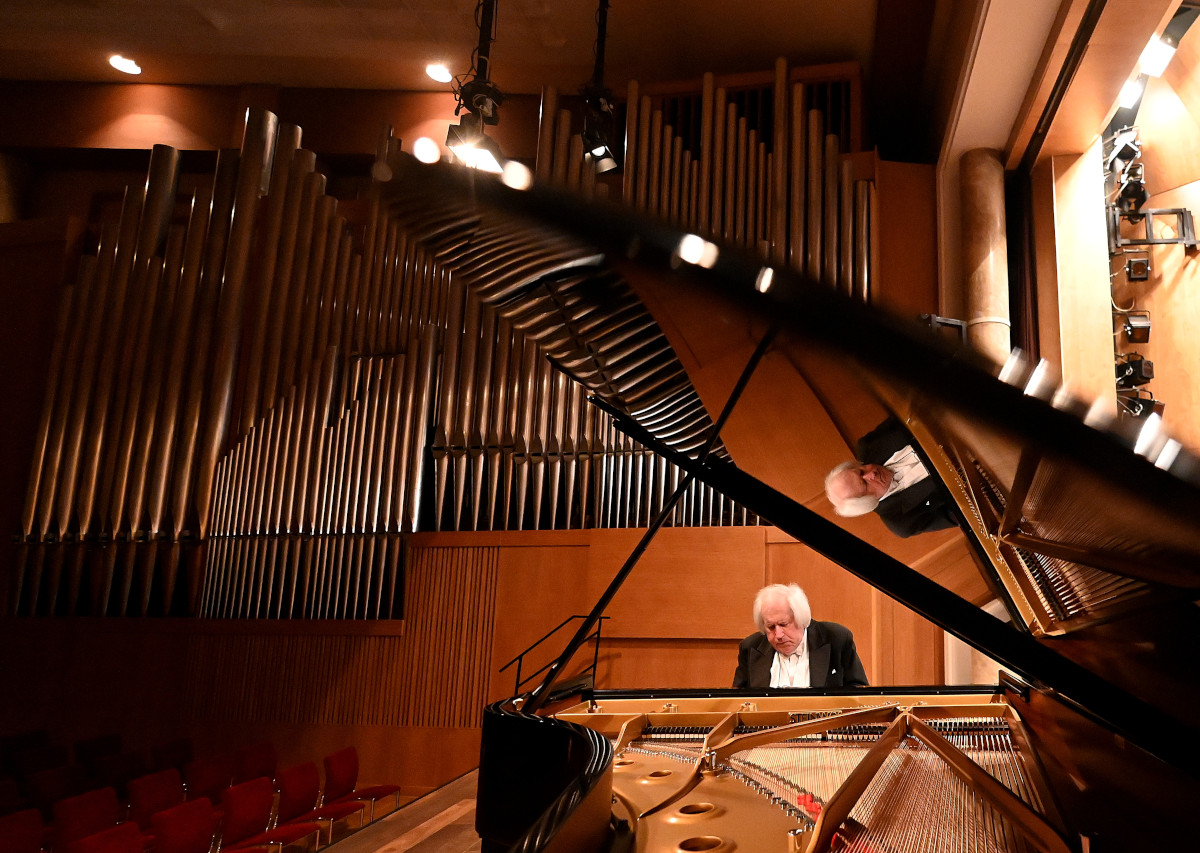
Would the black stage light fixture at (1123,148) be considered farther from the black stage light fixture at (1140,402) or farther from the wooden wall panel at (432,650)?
the wooden wall panel at (432,650)

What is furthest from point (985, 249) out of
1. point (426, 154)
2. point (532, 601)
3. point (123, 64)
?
point (123, 64)

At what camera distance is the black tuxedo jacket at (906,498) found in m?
1.22

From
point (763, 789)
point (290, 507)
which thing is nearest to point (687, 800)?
point (763, 789)

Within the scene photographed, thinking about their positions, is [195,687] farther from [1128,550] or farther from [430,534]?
[1128,550]

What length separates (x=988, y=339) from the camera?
5.07 metres

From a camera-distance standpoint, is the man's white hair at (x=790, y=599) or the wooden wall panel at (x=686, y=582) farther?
the wooden wall panel at (x=686, y=582)

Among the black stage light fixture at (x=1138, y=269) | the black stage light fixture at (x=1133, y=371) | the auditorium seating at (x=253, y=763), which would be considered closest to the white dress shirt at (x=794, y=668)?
the black stage light fixture at (x=1133, y=371)

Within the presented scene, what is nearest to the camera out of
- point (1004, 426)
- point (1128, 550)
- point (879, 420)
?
point (1004, 426)

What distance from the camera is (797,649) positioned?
152 inches

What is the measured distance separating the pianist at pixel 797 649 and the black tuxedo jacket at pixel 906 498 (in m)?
2.02

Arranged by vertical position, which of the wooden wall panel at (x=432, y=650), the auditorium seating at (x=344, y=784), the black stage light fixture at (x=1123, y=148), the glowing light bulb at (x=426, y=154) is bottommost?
the auditorium seating at (x=344, y=784)

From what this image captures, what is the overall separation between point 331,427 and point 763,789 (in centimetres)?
527

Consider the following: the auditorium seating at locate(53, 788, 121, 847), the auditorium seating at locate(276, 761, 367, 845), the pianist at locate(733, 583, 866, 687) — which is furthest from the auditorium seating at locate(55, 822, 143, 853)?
the pianist at locate(733, 583, 866, 687)

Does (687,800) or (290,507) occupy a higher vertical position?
(290,507)
